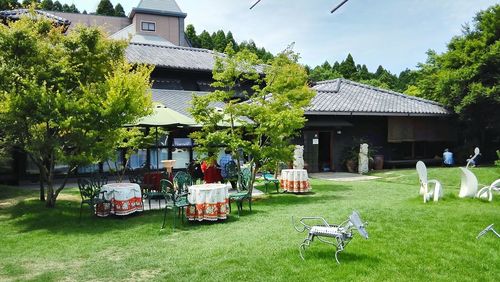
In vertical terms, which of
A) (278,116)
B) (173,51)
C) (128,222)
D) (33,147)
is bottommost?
(128,222)

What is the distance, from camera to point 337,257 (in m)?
5.08

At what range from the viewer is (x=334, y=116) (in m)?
17.5

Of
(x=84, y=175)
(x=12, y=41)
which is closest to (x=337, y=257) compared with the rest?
(x=12, y=41)

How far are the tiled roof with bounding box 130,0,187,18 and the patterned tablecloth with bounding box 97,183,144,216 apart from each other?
26.5 m

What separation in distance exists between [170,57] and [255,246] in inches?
595

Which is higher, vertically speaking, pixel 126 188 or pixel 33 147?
pixel 33 147

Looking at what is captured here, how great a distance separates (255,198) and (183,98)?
7.98m

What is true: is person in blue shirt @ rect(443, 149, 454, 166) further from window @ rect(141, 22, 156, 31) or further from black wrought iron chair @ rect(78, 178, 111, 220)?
window @ rect(141, 22, 156, 31)

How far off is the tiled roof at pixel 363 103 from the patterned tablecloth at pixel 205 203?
8.98 metres

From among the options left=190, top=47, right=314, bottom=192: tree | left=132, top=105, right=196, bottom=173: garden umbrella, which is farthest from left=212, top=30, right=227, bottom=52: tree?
left=190, top=47, right=314, bottom=192: tree

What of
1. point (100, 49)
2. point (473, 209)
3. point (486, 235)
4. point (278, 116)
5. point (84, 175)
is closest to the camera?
point (486, 235)

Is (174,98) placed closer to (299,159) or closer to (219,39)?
(299,159)

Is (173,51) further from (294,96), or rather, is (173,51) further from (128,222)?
(128,222)

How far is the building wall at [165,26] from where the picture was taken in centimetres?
3244
